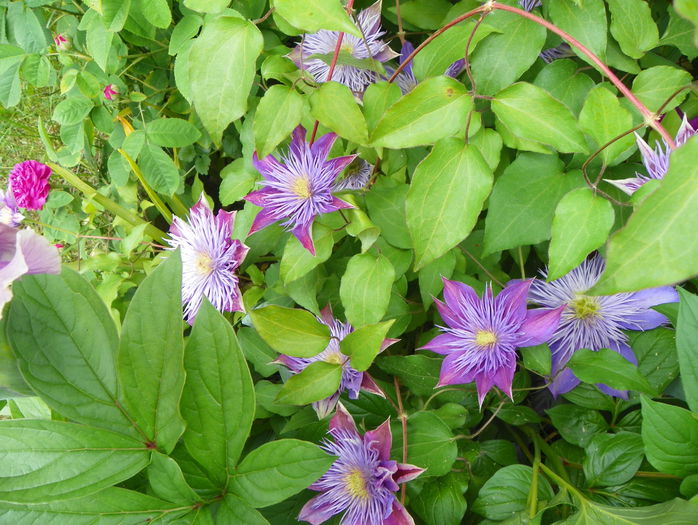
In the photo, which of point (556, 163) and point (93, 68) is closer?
point (556, 163)

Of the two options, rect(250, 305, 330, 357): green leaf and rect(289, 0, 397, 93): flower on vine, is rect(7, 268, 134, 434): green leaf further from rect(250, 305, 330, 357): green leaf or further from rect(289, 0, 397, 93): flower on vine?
rect(289, 0, 397, 93): flower on vine

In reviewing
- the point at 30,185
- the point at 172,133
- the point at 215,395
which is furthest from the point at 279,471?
the point at 30,185

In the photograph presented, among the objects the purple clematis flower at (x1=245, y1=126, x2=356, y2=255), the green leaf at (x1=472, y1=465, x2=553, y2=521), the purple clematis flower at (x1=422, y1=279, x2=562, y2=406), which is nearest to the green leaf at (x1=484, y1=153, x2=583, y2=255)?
the purple clematis flower at (x1=422, y1=279, x2=562, y2=406)

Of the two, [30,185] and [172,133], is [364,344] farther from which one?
[30,185]

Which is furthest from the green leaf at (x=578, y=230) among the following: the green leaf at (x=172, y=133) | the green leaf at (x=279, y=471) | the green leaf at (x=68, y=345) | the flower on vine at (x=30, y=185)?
the flower on vine at (x=30, y=185)

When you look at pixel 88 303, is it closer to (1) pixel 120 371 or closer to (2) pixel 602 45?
(1) pixel 120 371

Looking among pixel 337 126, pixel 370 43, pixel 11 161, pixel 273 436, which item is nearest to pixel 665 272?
pixel 337 126
